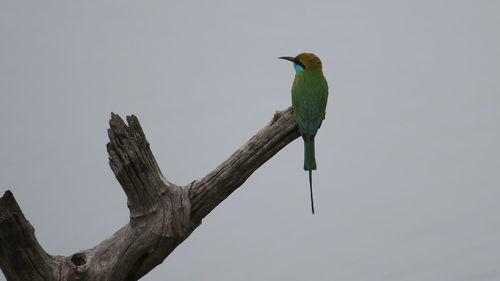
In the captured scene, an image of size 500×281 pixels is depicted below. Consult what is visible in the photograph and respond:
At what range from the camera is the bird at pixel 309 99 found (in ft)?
14.4

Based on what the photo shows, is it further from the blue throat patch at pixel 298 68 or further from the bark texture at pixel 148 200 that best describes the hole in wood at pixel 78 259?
the blue throat patch at pixel 298 68

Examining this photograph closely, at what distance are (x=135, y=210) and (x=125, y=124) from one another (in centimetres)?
58

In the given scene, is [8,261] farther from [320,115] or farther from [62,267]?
[320,115]

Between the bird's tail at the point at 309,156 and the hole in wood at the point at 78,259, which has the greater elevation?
the bird's tail at the point at 309,156

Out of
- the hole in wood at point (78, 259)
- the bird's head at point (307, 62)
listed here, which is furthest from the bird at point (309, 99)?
the hole in wood at point (78, 259)

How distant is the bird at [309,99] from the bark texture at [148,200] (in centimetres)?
10

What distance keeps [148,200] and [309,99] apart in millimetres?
1262

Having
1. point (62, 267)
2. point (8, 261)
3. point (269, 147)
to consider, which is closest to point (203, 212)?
point (269, 147)

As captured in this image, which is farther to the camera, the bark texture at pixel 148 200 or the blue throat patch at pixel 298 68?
the blue throat patch at pixel 298 68

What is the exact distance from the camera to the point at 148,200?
425 cm

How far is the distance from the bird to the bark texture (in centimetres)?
10

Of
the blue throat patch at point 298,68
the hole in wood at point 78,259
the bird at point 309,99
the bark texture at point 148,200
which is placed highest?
the blue throat patch at point 298,68

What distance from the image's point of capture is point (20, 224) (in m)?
3.83

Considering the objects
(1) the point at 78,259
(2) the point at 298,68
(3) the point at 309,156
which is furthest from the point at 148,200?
(2) the point at 298,68
